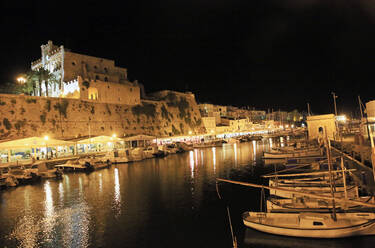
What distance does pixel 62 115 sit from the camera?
30.9m

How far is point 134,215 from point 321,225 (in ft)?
22.4

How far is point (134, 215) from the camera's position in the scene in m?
10.2

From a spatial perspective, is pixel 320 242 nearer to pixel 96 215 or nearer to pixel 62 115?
pixel 96 215

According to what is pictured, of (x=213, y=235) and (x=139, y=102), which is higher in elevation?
(x=139, y=102)

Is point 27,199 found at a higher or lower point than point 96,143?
lower

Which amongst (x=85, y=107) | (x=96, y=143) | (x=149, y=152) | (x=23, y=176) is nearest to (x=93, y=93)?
(x=85, y=107)

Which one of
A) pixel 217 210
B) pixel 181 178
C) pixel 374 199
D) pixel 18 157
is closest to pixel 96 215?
pixel 217 210

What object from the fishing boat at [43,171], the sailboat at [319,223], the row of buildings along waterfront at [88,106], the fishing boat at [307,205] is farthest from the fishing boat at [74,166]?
the sailboat at [319,223]

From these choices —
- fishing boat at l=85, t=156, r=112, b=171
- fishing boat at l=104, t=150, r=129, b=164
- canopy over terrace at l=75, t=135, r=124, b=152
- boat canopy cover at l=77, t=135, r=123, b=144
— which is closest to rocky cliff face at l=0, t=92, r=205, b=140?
canopy over terrace at l=75, t=135, r=124, b=152

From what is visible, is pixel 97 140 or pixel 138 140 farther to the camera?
pixel 138 140

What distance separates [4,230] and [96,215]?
321 centimetres

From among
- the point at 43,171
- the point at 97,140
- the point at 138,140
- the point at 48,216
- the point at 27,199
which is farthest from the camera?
the point at 138,140

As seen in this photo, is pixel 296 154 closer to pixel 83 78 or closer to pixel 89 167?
pixel 89 167

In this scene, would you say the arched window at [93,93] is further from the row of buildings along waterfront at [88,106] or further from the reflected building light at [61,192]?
the reflected building light at [61,192]
